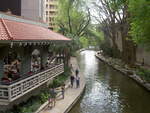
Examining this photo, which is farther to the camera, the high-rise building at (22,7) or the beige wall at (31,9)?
the beige wall at (31,9)

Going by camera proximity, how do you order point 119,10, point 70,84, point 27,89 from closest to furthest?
point 27,89, point 70,84, point 119,10

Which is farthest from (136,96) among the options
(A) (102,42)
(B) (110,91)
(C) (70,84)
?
(A) (102,42)

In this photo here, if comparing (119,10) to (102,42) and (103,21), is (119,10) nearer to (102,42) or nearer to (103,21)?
(103,21)

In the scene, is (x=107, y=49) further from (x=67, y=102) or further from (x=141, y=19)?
(x=67, y=102)

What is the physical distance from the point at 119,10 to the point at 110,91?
57.2ft

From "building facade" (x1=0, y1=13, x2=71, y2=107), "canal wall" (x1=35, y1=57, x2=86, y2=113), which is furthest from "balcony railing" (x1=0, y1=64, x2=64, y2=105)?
"canal wall" (x1=35, y1=57, x2=86, y2=113)

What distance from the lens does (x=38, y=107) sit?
14.8 metres

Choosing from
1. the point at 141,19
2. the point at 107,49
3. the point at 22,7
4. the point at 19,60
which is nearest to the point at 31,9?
the point at 22,7

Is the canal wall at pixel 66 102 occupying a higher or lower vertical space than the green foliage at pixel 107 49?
lower

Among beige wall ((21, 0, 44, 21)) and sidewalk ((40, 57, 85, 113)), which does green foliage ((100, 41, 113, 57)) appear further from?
beige wall ((21, 0, 44, 21))

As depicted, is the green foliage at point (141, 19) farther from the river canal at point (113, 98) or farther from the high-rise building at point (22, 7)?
the high-rise building at point (22, 7)

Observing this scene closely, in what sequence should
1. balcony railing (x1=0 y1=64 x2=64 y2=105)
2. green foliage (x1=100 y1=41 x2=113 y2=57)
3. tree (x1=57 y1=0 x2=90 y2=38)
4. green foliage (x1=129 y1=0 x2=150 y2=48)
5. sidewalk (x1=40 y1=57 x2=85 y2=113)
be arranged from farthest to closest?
green foliage (x1=100 y1=41 x2=113 y2=57)
tree (x1=57 y1=0 x2=90 y2=38)
green foliage (x1=129 y1=0 x2=150 y2=48)
sidewalk (x1=40 y1=57 x2=85 y2=113)
balcony railing (x1=0 y1=64 x2=64 y2=105)

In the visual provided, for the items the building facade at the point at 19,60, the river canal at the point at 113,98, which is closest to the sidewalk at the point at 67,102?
the river canal at the point at 113,98

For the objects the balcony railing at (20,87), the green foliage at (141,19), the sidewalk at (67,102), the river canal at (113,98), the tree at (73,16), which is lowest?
the river canal at (113,98)
